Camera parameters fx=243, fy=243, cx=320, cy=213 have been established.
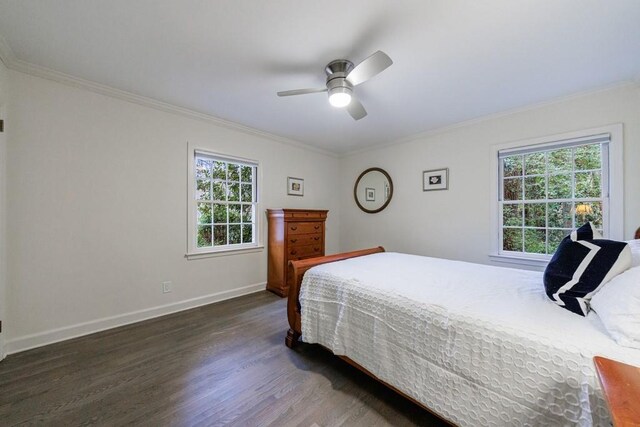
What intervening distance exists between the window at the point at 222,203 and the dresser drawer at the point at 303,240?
56 cm

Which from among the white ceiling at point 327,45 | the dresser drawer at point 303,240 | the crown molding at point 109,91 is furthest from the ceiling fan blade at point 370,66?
the dresser drawer at point 303,240

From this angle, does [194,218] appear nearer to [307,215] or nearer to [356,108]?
[307,215]

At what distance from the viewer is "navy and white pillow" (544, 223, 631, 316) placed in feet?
3.86

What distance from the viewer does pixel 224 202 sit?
332 cm

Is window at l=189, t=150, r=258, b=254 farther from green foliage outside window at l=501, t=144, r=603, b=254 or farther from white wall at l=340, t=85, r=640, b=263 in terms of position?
green foliage outside window at l=501, t=144, r=603, b=254

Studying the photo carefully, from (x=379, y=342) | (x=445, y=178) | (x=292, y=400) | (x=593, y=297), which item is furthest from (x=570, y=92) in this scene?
(x=292, y=400)

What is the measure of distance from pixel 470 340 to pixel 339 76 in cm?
195

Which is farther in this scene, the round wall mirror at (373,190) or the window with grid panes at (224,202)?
the round wall mirror at (373,190)

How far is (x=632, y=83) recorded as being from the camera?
7.20ft

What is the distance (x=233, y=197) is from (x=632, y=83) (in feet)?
14.3

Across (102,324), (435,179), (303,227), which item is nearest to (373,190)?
(435,179)

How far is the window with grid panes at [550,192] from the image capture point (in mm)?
2480

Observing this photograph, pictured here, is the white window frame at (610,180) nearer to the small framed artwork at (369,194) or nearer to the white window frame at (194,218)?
the small framed artwork at (369,194)

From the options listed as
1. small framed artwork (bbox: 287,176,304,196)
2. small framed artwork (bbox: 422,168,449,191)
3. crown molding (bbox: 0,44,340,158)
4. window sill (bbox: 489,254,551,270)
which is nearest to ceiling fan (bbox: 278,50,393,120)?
crown molding (bbox: 0,44,340,158)
